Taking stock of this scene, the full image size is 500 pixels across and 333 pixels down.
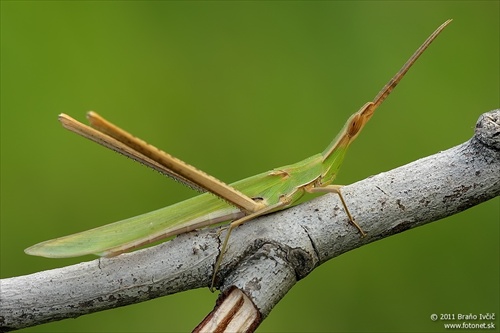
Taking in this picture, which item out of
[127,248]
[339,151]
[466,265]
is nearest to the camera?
[127,248]

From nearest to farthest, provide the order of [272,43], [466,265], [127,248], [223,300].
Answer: [223,300] < [127,248] < [466,265] < [272,43]

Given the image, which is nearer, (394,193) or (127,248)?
(394,193)

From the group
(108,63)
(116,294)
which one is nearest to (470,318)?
(116,294)

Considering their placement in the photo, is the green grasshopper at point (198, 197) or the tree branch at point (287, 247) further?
the green grasshopper at point (198, 197)

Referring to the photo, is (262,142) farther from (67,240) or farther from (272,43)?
(67,240)

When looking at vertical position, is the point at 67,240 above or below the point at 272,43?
below
